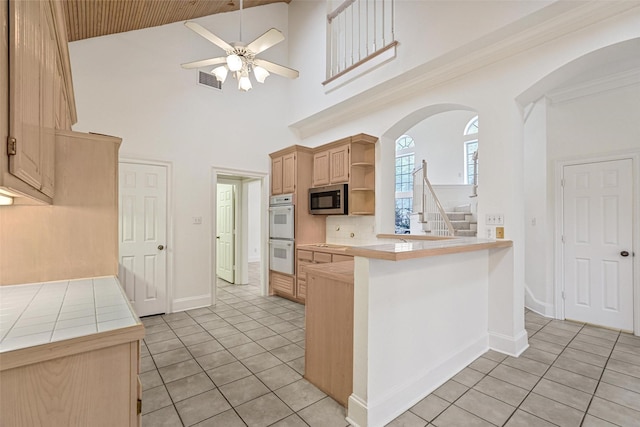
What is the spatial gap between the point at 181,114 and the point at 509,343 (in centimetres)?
492

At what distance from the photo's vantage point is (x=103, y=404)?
1.01 metres

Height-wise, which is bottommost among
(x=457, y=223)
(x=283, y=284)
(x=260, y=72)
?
(x=283, y=284)

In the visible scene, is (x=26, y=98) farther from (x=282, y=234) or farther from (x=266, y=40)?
(x=282, y=234)

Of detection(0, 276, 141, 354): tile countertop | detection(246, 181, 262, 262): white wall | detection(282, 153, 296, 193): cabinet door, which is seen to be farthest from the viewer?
→ detection(246, 181, 262, 262): white wall

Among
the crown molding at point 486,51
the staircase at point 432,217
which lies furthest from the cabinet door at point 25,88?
the staircase at point 432,217

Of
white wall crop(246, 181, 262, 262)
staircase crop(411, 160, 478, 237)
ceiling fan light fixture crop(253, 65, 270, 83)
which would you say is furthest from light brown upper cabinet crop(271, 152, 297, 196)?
white wall crop(246, 181, 262, 262)

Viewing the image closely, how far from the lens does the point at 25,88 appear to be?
38.3 inches

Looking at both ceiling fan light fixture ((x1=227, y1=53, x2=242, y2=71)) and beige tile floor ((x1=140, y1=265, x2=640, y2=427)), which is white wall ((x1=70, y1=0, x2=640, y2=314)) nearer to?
→ beige tile floor ((x1=140, y1=265, x2=640, y2=427))

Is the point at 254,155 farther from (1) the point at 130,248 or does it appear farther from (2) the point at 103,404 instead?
(2) the point at 103,404

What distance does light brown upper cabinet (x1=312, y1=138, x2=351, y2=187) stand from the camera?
435cm

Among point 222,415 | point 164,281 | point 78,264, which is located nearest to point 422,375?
point 222,415

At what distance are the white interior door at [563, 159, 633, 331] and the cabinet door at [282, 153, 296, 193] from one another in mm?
3817

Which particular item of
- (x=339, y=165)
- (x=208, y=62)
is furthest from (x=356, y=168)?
(x=208, y=62)

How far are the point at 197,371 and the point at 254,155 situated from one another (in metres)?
3.44
